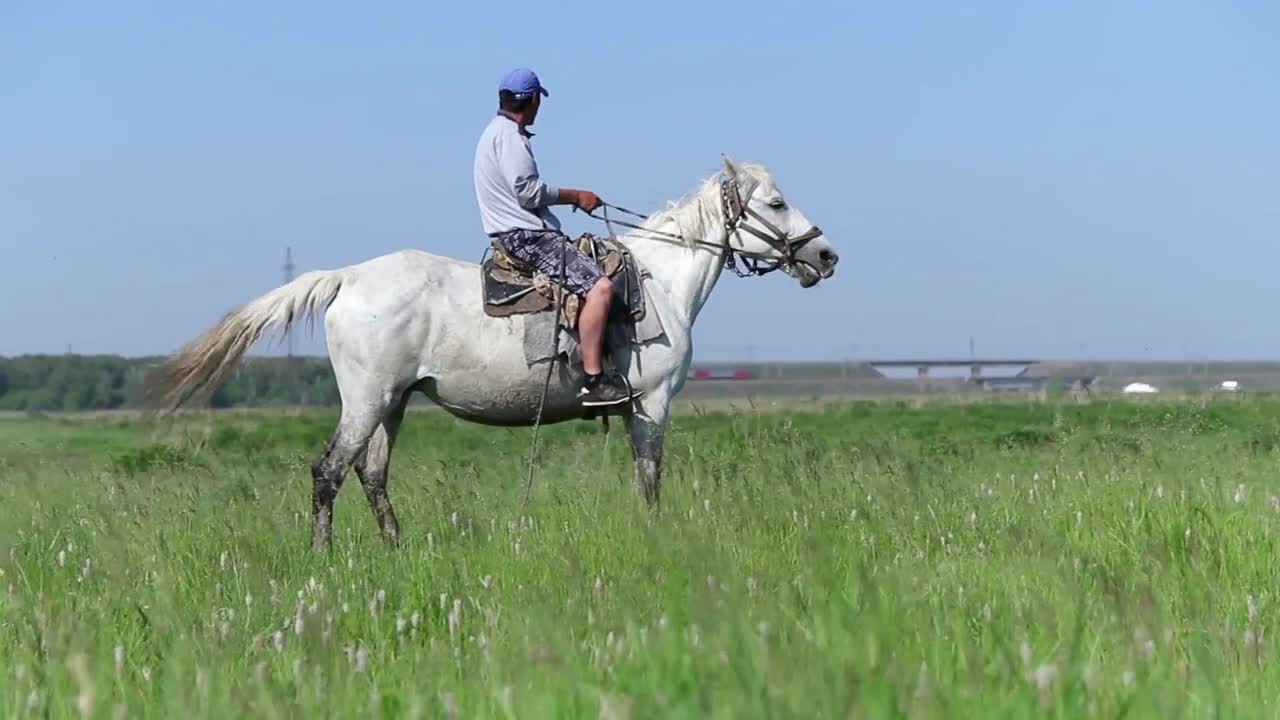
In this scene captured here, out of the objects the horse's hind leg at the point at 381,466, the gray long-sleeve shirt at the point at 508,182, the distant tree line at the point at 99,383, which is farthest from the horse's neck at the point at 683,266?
the distant tree line at the point at 99,383

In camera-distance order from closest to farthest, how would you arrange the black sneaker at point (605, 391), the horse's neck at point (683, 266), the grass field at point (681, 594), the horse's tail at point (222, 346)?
the grass field at point (681, 594) < the horse's tail at point (222, 346) < the black sneaker at point (605, 391) < the horse's neck at point (683, 266)

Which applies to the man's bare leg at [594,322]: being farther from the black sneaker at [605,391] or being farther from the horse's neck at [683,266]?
the horse's neck at [683,266]

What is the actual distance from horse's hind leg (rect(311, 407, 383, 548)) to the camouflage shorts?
1362 mm

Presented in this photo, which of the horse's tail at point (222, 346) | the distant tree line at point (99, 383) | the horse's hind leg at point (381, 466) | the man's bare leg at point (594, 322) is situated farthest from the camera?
the distant tree line at point (99, 383)

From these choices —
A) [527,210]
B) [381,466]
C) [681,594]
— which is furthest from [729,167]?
A: [681,594]

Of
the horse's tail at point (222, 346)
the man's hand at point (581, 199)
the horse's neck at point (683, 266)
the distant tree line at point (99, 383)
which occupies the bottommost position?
the distant tree line at point (99, 383)

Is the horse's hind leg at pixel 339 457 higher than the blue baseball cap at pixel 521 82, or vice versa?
the blue baseball cap at pixel 521 82

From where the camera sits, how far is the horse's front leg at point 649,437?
10.4 metres

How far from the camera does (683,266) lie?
37.1 feet

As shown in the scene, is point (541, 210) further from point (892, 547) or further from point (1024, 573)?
point (1024, 573)

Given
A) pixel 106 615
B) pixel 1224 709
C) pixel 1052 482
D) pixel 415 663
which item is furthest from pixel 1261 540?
pixel 106 615

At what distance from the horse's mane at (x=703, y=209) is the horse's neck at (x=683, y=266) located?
61mm

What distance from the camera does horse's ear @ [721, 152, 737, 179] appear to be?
456 inches

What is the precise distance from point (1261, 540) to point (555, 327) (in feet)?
15.9
